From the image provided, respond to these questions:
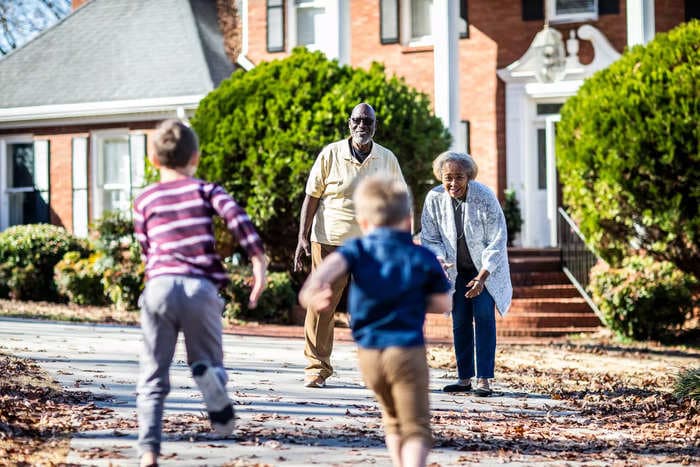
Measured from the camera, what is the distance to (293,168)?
15.0 meters

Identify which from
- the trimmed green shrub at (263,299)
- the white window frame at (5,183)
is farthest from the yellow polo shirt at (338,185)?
the white window frame at (5,183)

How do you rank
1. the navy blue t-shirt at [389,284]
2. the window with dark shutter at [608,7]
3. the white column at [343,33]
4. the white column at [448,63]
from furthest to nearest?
the window with dark shutter at [608,7] < the white column at [343,33] < the white column at [448,63] < the navy blue t-shirt at [389,284]

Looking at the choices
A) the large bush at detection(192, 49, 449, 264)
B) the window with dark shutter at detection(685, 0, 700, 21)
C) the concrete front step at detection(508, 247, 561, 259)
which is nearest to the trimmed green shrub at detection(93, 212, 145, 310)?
the large bush at detection(192, 49, 449, 264)

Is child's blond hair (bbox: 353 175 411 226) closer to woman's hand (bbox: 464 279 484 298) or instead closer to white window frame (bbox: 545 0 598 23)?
woman's hand (bbox: 464 279 484 298)

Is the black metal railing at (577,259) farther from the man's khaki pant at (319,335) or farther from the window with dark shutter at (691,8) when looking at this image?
the man's khaki pant at (319,335)

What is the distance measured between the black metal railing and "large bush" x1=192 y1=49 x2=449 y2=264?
260 cm

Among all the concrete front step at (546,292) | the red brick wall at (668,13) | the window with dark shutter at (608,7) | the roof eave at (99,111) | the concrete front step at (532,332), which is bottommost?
the concrete front step at (532,332)

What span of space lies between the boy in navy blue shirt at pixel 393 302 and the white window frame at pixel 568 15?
52.5 feet

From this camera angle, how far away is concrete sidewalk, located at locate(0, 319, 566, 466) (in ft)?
17.6

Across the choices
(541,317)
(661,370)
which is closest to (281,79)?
(541,317)

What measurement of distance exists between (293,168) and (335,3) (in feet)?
14.0

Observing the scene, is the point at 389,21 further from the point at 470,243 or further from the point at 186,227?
the point at 186,227

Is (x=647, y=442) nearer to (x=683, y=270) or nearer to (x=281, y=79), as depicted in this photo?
(x=683, y=270)

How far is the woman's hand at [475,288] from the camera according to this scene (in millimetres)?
7617
